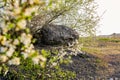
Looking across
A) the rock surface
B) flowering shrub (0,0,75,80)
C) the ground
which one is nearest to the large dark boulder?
the rock surface

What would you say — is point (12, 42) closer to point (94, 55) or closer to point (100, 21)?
point (94, 55)

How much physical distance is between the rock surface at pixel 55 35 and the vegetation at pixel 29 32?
31cm

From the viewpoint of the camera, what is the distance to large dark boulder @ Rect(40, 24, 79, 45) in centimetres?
1669

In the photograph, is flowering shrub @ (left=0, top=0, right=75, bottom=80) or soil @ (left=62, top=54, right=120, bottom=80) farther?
soil @ (left=62, top=54, right=120, bottom=80)

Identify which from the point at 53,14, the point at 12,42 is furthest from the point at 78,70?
the point at 12,42

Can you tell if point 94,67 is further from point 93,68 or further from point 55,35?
point 55,35

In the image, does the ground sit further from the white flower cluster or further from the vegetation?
the white flower cluster

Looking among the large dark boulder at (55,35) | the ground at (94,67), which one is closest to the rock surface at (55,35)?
the large dark boulder at (55,35)

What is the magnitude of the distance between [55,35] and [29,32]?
6.44 meters

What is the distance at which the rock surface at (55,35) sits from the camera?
16.7 m

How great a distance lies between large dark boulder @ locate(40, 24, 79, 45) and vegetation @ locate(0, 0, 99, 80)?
31 centimetres

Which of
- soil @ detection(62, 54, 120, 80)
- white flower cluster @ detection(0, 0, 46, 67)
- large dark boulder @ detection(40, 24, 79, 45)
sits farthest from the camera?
large dark boulder @ detection(40, 24, 79, 45)

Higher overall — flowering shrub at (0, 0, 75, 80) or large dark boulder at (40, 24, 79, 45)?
flowering shrub at (0, 0, 75, 80)

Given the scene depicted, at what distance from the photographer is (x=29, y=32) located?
34.1 ft
